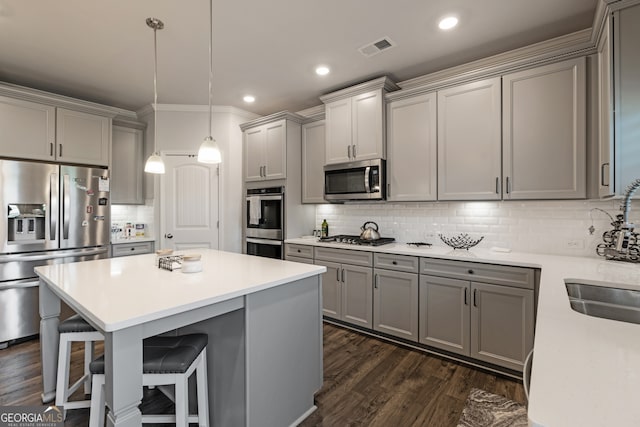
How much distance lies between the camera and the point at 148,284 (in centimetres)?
157

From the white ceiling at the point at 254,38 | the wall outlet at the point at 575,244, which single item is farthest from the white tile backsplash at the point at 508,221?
the white ceiling at the point at 254,38

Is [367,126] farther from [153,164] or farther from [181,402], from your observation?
[181,402]

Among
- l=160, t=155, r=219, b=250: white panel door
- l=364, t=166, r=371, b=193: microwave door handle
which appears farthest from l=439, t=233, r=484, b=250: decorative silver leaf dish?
l=160, t=155, r=219, b=250: white panel door

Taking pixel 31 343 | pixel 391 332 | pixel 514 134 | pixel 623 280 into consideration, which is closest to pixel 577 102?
pixel 514 134

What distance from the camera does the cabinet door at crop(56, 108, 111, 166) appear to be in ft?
11.2

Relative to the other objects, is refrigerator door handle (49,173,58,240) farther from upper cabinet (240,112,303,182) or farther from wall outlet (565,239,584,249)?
wall outlet (565,239,584,249)

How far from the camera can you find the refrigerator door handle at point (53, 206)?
3.14 metres

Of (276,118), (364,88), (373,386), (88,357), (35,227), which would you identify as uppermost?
(364,88)

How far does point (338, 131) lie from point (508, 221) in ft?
6.51

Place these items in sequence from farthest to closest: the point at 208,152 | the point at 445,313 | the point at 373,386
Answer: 1. the point at 445,313
2. the point at 373,386
3. the point at 208,152

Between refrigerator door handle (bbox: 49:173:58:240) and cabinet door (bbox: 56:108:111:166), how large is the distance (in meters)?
0.40

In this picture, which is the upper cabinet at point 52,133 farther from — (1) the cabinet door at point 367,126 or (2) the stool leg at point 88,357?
(1) the cabinet door at point 367,126

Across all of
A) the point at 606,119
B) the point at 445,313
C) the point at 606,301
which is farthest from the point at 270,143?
the point at 606,301

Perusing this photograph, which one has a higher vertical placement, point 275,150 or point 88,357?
point 275,150
